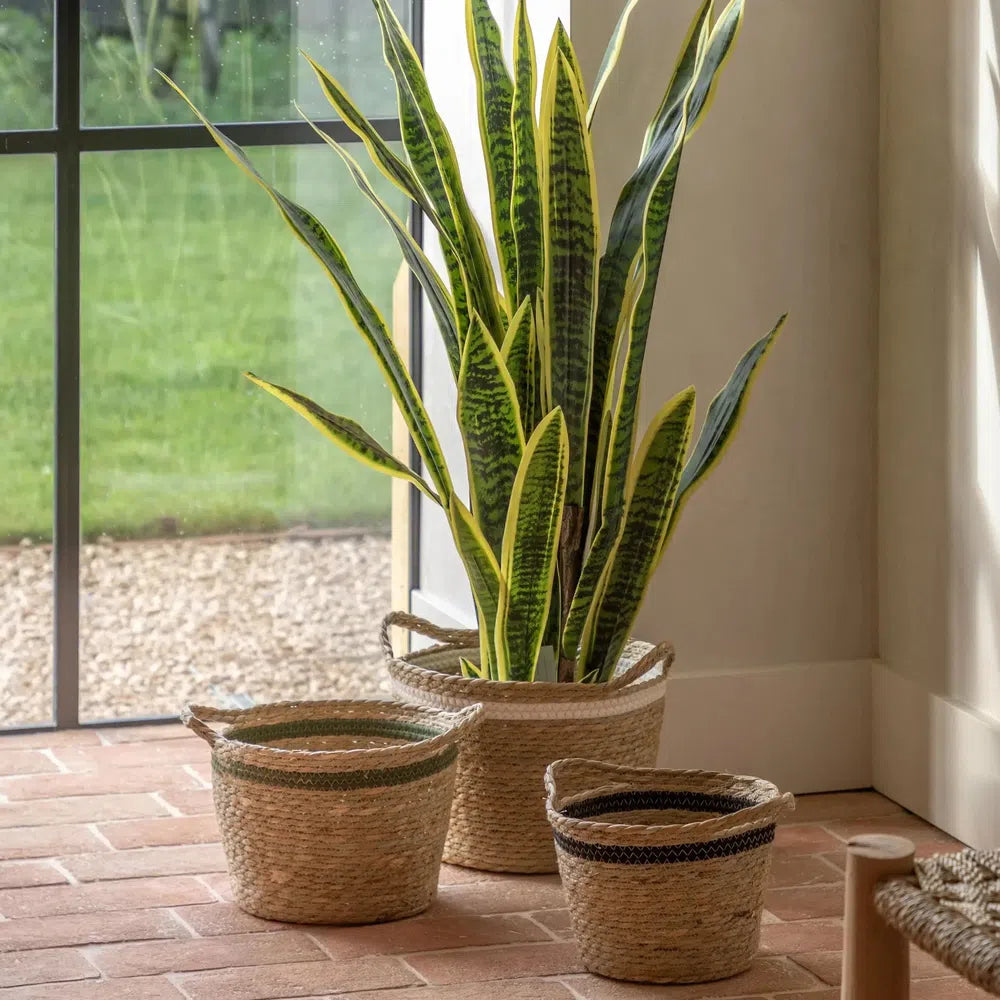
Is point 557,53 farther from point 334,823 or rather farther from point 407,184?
point 334,823

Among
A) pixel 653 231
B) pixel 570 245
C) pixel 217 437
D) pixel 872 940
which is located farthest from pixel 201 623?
pixel 872 940

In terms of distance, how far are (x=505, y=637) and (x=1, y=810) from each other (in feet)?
3.33

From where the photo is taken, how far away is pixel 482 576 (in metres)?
2.56

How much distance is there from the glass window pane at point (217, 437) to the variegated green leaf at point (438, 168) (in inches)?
32.8

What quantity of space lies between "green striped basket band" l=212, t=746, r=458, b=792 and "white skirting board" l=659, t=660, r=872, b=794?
30.3 inches

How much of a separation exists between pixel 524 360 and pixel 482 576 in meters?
0.34

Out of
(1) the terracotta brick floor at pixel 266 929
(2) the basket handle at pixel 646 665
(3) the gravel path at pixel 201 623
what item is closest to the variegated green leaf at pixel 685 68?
(2) the basket handle at pixel 646 665

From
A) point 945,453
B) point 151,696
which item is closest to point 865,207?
point 945,453

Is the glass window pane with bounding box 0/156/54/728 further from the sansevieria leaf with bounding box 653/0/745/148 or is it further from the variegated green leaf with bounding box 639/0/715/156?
the sansevieria leaf with bounding box 653/0/745/148

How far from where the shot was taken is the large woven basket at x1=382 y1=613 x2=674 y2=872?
2518 millimetres

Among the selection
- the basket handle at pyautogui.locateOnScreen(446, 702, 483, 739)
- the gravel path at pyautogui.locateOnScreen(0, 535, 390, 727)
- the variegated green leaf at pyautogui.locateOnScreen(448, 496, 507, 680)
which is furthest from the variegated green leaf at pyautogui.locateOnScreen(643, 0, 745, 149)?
the gravel path at pyautogui.locateOnScreen(0, 535, 390, 727)

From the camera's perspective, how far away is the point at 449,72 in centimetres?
343

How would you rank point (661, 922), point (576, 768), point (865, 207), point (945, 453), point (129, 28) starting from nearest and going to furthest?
point (661, 922), point (576, 768), point (945, 453), point (865, 207), point (129, 28)

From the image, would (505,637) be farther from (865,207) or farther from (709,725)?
(865,207)
